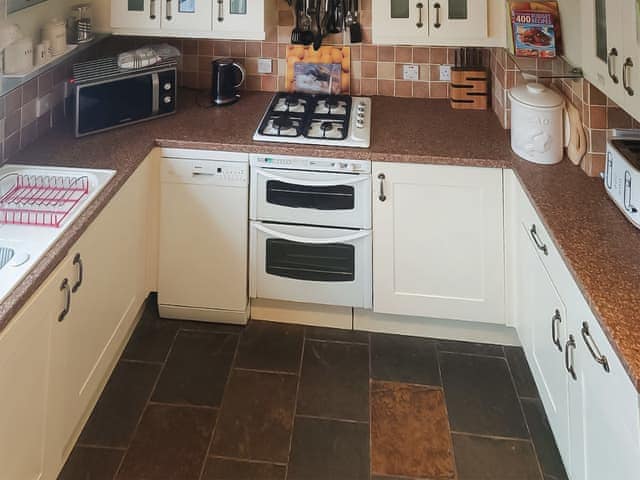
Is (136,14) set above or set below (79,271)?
above

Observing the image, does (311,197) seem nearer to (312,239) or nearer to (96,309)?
(312,239)

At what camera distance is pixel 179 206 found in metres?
2.54

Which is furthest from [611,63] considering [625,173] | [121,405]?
[121,405]

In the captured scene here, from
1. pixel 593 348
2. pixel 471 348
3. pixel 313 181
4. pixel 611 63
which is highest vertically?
pixel 611 63

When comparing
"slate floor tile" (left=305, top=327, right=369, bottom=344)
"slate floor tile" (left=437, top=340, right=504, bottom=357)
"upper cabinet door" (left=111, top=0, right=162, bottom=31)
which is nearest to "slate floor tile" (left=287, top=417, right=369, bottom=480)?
"slate floor tile" (left=305, top=327, right=369, bottom=344)

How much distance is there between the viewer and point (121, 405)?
224 cm

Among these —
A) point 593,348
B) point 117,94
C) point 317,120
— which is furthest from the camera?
point 317,120

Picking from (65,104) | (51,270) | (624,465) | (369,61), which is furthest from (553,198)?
(65,104)

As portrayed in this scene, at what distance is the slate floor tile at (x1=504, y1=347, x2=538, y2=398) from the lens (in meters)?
2.34

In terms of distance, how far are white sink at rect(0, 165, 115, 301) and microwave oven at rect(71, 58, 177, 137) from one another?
0.37 meters

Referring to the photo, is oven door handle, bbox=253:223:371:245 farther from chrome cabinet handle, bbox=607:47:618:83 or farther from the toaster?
chrome cabinet handle, bbox=607:47:618:83

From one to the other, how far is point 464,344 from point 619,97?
4.41 feet

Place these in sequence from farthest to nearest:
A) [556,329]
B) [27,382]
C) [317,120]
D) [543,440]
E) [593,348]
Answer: [317,120]
[543,440]
[556,329]
[27,382]
[593,348]

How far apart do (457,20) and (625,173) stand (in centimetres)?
118
